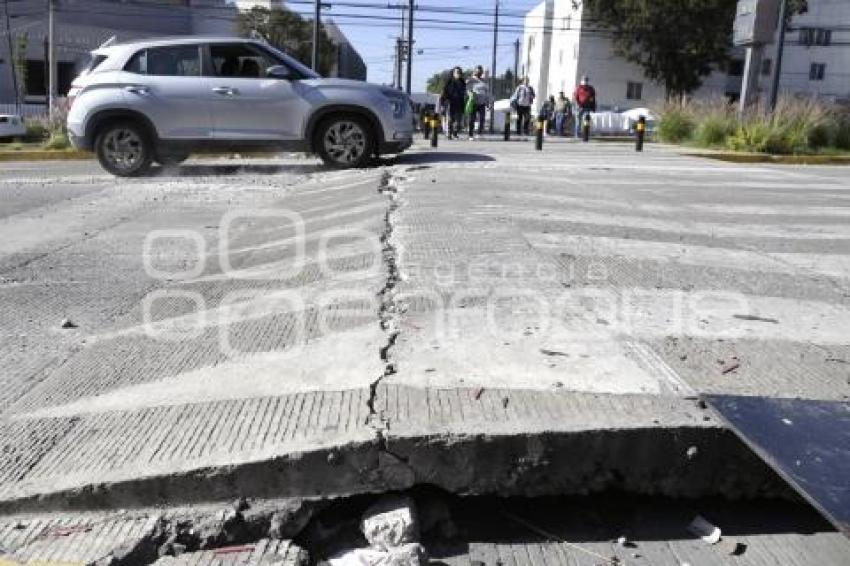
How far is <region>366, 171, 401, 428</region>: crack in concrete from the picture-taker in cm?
319

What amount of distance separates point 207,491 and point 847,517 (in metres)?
2.08

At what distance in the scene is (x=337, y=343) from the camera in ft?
13.7

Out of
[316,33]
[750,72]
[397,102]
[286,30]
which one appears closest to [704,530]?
[397,102]

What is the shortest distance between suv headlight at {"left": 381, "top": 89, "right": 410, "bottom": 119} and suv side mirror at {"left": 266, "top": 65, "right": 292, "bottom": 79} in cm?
138

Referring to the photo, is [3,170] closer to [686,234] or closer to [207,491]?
[686,234]

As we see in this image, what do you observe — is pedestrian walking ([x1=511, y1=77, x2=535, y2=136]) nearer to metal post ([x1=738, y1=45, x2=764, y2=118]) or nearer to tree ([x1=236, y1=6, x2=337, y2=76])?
metal post ([x1=738, y1=45, x2=764, y2=118])

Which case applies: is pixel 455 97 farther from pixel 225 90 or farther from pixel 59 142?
pixel 225 90

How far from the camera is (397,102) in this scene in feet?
40.6

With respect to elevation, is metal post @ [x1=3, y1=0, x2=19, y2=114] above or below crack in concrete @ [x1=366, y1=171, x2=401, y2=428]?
above

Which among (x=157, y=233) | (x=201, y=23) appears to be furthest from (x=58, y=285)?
(x=201, y=23)

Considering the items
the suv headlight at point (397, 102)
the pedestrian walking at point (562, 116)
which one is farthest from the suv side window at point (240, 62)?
the pedestrian walking at point (562, 116)

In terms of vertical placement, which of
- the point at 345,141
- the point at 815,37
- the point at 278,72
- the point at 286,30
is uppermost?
the point at 815,37

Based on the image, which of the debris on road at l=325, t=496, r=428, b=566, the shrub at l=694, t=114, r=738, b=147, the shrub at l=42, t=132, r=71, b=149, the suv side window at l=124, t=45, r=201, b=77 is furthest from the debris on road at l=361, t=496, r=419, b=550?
the shrub at l=694, t=114, r=738, b=147

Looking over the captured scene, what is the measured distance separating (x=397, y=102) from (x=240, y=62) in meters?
2.32
